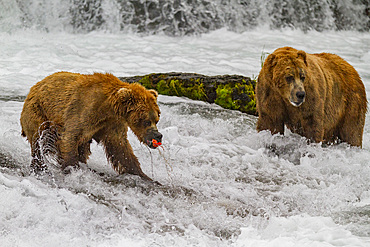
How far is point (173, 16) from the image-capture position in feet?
57.9

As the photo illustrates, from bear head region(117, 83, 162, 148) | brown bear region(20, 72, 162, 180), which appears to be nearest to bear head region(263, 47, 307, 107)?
brown bear region(20, 72, 162, 180)

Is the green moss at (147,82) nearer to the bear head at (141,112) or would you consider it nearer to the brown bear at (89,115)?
the brown bear at (89,115)

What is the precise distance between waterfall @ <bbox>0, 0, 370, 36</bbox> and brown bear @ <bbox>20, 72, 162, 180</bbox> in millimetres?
12027

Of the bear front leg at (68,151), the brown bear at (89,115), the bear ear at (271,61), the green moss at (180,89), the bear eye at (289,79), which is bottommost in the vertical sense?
the green moss at (180,89)

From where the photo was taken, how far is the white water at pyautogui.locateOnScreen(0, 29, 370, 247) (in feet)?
13.8

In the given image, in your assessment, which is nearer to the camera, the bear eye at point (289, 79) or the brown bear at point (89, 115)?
the brown bear at point (89, 115)

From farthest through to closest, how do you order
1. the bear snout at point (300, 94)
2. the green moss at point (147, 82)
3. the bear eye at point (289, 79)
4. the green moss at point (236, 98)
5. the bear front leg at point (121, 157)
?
the green moss at point (147, 82) < the green moss at point (236, 98) < the bear eye at point (289, 79) < the bear snout at point (300, 94) < the bear front leg at point (121, 157)

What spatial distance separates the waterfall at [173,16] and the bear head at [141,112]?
1240 centimetres

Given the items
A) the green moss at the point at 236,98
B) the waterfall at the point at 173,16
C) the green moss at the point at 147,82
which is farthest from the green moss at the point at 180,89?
the waterfall at the point at 173,16

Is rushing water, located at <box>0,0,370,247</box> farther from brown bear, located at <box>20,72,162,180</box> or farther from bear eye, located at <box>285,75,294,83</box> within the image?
bear eye, located at <box>285,75,294,83</box>

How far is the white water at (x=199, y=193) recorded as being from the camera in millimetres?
4207

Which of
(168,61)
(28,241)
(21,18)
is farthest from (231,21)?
(28,241)

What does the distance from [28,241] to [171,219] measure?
4.45ft

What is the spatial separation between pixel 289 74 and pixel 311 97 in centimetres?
52
